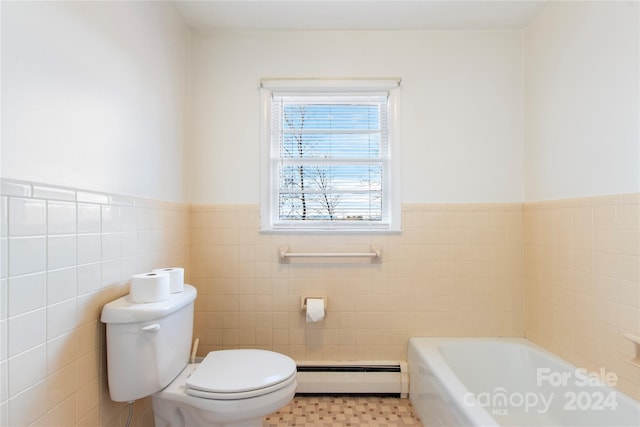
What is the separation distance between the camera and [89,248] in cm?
113

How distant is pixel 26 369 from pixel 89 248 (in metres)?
0.39

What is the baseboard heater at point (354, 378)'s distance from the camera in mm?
1943

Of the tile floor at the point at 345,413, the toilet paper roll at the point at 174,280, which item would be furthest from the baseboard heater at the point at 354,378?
the toilet paper roll at the point at 174,280

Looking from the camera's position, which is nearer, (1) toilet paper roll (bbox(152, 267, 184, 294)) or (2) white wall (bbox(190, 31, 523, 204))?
(1) toilet paper roll (bbox(152, 267, 184, 294))

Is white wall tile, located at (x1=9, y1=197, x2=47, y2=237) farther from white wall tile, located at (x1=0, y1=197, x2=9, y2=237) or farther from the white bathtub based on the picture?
the white bathtub

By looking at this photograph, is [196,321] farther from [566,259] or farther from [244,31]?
[566,259]

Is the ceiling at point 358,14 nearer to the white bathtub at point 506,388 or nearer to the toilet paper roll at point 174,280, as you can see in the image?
the toilet paper roll at point 174,280

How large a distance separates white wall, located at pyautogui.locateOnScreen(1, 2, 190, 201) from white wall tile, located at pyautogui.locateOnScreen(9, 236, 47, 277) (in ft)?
0.57

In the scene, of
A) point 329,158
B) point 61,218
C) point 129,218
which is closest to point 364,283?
point 329,158

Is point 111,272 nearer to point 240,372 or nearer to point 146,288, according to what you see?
point 146,288

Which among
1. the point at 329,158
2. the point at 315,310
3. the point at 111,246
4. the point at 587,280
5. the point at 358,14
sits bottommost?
the point at 315,310

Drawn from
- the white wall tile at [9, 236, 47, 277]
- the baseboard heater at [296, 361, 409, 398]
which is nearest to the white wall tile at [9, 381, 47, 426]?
the white wall tile at [9, 236, 47, 277]

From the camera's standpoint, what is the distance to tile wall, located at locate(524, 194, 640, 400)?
133cm

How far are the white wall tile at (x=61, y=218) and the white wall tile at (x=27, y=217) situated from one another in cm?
2
